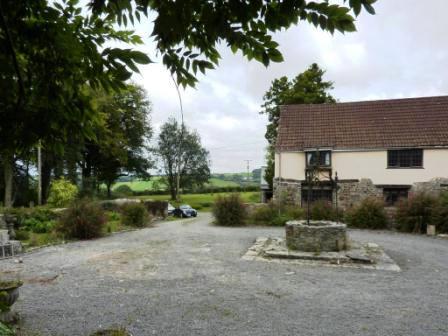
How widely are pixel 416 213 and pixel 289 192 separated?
777cm

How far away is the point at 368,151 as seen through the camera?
67.8 ft

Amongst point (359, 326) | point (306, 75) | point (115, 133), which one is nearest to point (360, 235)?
point (359, 326)

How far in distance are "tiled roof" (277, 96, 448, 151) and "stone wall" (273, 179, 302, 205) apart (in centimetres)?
222

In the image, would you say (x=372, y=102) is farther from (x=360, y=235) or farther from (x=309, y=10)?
(x=309, y=10)

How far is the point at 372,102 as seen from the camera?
23.5 meters

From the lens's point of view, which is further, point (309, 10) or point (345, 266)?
point (345, 266)

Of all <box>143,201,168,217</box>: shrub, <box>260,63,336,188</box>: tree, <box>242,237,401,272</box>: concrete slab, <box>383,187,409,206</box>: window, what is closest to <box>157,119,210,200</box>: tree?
<box>260,63,336,188</box>: tree

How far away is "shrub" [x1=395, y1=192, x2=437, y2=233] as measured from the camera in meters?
15.0

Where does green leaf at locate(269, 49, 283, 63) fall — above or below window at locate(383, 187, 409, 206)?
above

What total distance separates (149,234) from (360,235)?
913 cm

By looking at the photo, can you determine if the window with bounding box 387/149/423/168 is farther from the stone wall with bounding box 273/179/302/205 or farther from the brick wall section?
the stone wall with bounding box 273/179/302/205

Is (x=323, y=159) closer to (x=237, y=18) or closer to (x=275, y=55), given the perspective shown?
(x=275, y=55)

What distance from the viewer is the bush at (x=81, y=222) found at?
13.3 m

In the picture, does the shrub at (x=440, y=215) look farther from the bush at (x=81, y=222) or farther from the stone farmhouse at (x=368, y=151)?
the bush at (x=81, y=222)
